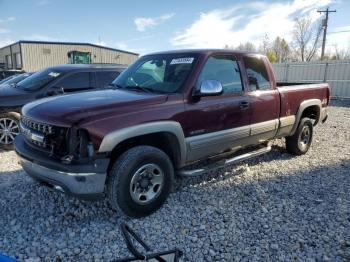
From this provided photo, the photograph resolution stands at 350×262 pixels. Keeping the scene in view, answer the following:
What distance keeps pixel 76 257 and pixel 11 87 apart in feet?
17.5

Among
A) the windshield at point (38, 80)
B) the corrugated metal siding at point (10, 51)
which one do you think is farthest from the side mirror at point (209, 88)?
the corrugated metal siding at point (10, 51)

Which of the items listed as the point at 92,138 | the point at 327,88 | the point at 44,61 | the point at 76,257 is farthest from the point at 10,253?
the point at 44,61

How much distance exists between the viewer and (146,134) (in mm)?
3529

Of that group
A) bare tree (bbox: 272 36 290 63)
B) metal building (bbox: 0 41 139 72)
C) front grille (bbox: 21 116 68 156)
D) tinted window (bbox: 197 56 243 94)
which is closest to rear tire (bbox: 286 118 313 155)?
tinted window (bbox: 197 56 243 94)

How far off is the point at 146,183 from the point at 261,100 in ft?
7.62

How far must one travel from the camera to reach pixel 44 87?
671 cm

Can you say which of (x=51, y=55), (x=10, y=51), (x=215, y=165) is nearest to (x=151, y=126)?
(x=215, y=165)

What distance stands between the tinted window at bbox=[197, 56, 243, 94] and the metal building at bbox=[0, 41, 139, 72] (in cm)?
3540

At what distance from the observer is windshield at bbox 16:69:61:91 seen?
22.2ft

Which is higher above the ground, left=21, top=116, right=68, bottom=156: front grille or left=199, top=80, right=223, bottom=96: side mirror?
left=199, top=80, right=223, bottom=96: side mirror

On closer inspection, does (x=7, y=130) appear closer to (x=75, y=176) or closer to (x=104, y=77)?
(x=104, y=77)

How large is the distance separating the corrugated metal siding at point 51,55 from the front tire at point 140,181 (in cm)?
3784

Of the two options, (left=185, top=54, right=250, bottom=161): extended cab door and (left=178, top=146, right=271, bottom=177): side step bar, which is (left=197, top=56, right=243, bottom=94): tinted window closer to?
(left=185, top=54, right=250, bottom=161): extended cab door

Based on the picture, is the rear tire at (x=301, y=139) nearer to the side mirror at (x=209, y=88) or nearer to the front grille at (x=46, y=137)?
the side mirror at (x=209, y=88)
